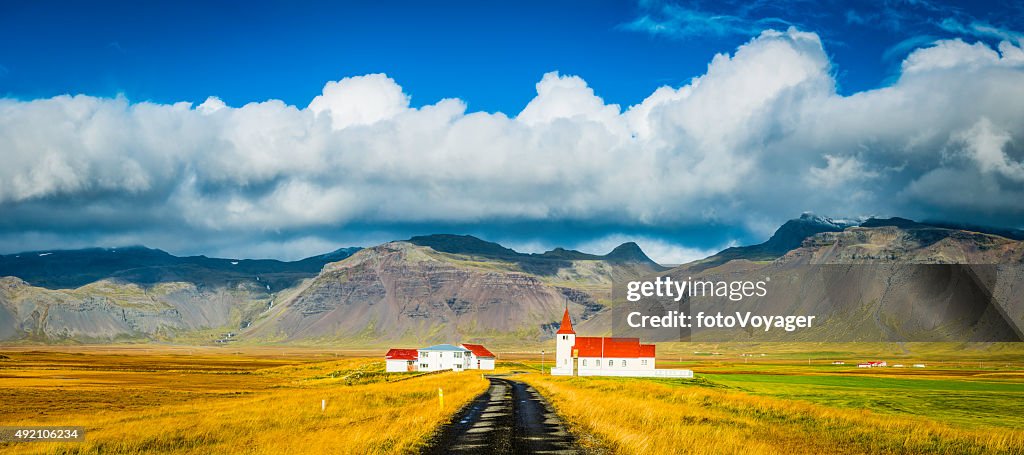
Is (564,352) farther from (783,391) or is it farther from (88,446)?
(88,446)

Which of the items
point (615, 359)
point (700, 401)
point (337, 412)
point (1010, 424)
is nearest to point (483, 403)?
point (337, 412)

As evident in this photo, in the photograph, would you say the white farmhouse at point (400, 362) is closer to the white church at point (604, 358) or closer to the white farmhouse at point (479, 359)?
the white farmhouse at point (479, 359)

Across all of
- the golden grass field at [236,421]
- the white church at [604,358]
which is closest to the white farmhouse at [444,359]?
the white church at [604,358]

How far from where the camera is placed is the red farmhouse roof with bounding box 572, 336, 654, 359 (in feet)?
387

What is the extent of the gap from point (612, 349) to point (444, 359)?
39.9m

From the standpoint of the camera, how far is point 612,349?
390ft

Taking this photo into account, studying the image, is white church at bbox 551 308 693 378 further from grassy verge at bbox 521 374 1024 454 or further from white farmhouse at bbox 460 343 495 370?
grassy verge at bbox 521 374 1024 454

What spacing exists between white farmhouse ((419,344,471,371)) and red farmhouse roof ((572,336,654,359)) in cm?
3394

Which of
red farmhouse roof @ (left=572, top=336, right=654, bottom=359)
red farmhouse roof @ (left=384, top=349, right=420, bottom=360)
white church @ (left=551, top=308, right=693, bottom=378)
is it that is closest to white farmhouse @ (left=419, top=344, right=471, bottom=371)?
red farmhouse roof @ (left=384, top=349, right=420, bottom=360)

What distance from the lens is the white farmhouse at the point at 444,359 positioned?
144625 mm

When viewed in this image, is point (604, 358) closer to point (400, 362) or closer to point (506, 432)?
point (400, 362)

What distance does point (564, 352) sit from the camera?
121312 mm

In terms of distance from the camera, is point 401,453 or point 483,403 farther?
point 483,403

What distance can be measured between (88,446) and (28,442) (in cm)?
486
